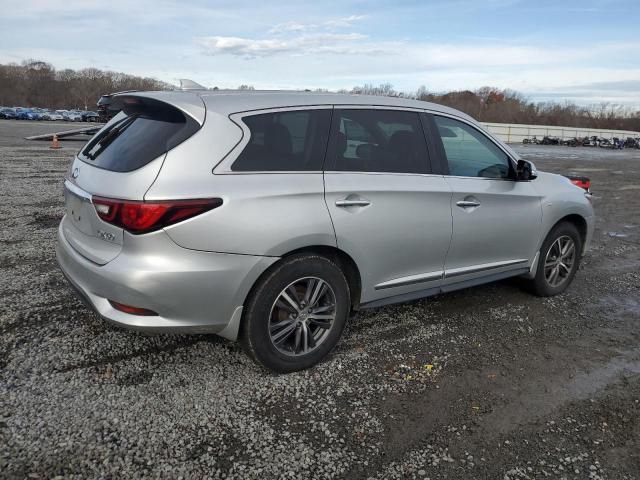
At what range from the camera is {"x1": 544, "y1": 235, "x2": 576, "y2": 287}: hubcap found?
5.11 meters

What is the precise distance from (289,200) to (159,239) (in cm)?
81

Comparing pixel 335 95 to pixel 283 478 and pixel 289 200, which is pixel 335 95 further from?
pixel 283 478

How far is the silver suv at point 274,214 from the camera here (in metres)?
2.93

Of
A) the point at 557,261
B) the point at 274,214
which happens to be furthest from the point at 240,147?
the point at 557,261

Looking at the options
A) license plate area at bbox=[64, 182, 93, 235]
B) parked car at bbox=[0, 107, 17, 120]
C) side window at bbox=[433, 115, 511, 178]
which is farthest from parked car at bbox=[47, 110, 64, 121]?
side window at bbox=[433, 115, 511, 178]

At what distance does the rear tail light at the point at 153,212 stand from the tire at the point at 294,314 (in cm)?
61

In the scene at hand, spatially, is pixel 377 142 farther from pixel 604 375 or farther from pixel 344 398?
pixel 604 375

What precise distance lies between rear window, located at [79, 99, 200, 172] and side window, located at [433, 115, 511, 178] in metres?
2.12

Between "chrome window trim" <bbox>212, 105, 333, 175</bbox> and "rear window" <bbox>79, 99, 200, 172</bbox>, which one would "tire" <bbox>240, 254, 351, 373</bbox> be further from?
"rear window" <bbox>79, 99, 200, 172</bbox>

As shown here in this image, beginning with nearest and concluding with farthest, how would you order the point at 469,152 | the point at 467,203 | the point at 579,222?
the point at 467,203 → the point at 469,152 → the point at 579,222

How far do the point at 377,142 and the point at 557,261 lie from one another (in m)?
2.53

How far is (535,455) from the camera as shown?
9.11 ft

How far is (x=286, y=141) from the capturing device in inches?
132

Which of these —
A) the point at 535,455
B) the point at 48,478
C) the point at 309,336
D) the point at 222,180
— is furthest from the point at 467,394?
the point at 48,478
